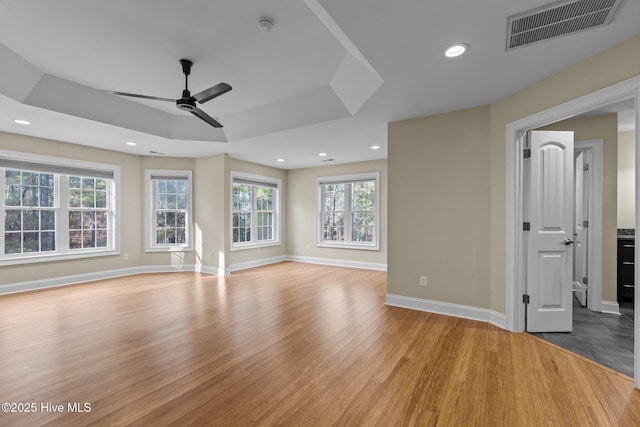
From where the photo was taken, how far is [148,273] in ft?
19.4

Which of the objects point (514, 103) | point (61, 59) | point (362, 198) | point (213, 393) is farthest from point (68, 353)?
point (362, 198)

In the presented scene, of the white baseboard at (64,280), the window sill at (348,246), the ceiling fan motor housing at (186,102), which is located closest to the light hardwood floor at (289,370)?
the white baseboard at (64,280)

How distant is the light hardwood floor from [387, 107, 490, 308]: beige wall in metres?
0.45

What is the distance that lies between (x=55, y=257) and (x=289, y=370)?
5.00 metres

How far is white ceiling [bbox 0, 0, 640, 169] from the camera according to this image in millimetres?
1936

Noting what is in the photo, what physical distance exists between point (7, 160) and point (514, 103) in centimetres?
699

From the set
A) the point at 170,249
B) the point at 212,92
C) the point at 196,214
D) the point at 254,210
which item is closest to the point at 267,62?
the point at 212,92

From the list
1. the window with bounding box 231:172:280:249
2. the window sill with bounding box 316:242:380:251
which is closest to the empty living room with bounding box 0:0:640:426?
the window sill with bounding box 316:242:380:251

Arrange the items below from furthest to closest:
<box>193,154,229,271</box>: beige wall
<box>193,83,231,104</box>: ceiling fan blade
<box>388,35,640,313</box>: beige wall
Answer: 1. <box>193,154,229,271</box>: beige wall
2. <box>388,35,640,313</box>: beige wall
3. <box>193,83,231,104</box>: ceiling fan blade

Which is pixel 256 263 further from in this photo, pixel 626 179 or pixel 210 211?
pixel 626 179

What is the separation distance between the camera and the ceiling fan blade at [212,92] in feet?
8.77

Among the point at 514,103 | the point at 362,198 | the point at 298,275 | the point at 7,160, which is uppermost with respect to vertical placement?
the point at 514,103

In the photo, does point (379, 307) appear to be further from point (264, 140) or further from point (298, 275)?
point (264, 140)

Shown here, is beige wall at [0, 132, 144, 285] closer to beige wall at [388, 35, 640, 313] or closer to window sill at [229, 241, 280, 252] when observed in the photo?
window sill at [229, 241, 280, 252]
